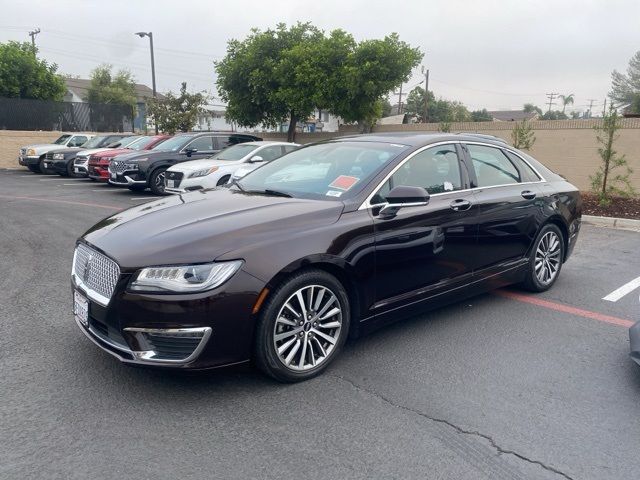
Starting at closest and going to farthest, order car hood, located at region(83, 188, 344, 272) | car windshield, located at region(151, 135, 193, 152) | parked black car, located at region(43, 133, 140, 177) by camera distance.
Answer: car hood, located at region(83, 188, 344, 272), car windshield, located at region(151, 135, 193, 152), parked black car, located at region(43, 133, 140, 177)

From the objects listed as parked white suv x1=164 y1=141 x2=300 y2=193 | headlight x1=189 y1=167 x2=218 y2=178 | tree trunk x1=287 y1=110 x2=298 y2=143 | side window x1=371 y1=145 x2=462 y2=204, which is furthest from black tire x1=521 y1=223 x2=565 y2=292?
tree trunk x1=287 y1=110 x2=298 y2=143

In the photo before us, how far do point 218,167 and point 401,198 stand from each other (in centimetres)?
860

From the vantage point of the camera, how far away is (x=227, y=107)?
2406cm

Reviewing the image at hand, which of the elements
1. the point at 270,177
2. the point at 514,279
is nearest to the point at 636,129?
the point at 514,279

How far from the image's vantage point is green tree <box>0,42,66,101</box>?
27.3m

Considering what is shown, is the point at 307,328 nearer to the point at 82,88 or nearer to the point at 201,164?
the point at 201,164

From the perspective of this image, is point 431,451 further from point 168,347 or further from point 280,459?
point 168,347

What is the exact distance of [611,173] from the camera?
531 inches

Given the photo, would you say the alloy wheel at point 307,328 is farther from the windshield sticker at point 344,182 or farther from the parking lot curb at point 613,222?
the parking lot curb at point 613,222

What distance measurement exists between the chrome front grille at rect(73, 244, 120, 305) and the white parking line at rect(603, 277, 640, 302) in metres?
4.77

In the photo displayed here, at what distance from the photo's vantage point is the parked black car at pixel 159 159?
1367cm

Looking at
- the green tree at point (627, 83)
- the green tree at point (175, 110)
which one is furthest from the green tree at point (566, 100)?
the green tree at point (175, 110)

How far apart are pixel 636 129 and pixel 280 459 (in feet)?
43.7

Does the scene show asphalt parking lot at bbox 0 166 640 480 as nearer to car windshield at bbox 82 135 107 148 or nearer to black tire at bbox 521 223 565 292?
black tire at bbox 521 223 565 292
